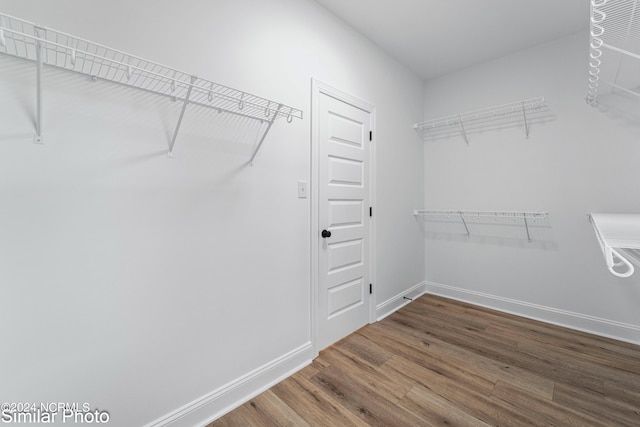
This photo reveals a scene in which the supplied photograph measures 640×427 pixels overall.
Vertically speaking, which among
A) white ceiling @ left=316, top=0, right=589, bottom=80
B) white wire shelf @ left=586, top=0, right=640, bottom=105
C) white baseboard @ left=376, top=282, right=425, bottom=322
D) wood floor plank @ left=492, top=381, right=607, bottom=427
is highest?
A: white ceiling @ left=316, top=0, right=589, bottom=80

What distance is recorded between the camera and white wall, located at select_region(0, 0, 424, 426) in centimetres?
101

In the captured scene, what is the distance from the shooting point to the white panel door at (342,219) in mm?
2117

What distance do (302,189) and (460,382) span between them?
170cm

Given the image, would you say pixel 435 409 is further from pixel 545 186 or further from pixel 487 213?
pixel 545 186

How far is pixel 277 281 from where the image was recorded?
5.93 feet

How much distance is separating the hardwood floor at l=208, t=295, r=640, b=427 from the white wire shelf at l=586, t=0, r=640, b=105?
6.15 ft

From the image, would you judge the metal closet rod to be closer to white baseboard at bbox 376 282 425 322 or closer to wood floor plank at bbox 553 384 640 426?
white baseboard at bbox 376 282 425 322

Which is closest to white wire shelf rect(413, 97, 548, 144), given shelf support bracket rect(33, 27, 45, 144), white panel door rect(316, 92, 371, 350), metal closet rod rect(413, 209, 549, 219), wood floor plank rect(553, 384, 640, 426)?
metal closet rod rect(413, 209, 549, 219)

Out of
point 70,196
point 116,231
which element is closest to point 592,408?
point 116,231

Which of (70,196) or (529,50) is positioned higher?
(529,50)

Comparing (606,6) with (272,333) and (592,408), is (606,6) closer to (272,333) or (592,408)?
(592,408)

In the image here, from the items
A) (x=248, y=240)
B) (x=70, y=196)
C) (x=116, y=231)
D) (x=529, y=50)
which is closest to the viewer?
(x=70, y=196)

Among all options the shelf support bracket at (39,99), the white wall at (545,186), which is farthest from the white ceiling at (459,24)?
the shelf support bracket at (39,99)

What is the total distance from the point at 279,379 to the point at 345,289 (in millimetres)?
869
